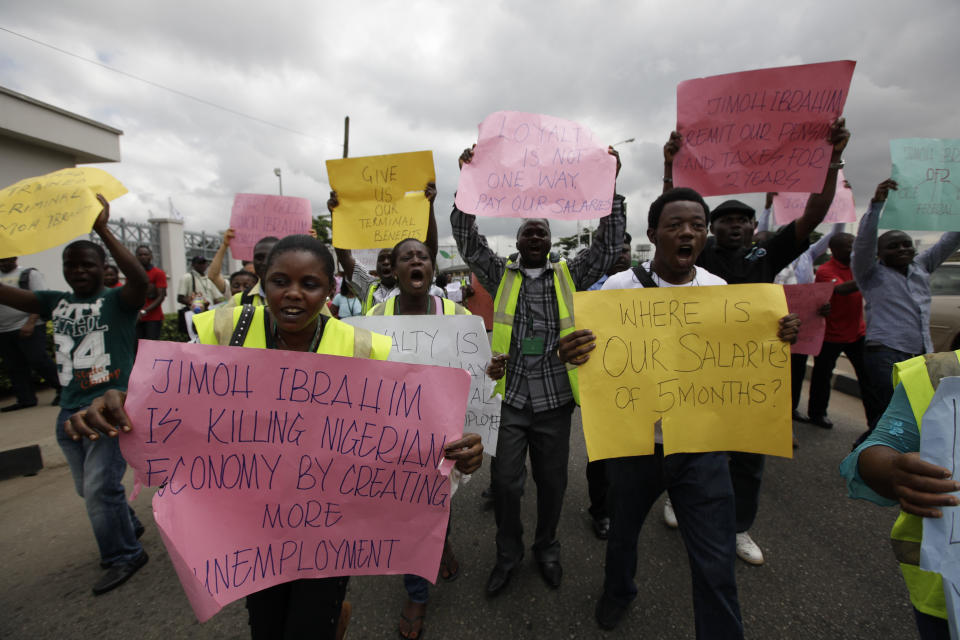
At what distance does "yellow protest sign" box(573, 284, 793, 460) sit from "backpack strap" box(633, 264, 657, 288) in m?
0.30

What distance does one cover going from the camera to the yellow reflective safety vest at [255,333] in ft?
5.01

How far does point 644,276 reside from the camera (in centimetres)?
205

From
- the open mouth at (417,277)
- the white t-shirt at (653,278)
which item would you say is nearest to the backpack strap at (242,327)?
the open mouth at (417,277)

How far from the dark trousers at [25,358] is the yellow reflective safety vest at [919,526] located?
7.80m

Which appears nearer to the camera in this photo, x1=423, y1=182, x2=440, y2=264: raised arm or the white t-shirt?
the white t-shirt

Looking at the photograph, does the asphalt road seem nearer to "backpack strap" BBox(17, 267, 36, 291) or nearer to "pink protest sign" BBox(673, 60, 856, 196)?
"pink protest sign" BBox(673, 60, 856, 196)

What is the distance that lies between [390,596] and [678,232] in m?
2.51

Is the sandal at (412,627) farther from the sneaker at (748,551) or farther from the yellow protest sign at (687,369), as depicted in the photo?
the sneaker at (748,551)

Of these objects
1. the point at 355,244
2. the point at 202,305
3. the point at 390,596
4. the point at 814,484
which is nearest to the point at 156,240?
the point at 202,305

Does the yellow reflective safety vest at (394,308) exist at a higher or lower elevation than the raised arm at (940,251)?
lower

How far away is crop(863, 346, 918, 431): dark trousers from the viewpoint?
3.41m

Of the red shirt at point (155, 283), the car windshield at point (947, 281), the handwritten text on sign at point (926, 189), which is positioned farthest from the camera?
the red shirt at point (155, 283)

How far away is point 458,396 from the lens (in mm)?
1455

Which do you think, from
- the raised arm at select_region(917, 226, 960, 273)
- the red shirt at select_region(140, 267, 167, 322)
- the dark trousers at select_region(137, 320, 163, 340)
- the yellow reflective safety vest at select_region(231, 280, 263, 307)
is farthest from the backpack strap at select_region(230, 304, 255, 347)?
the dark trousers at select_region(137, 320, 163, 340)
